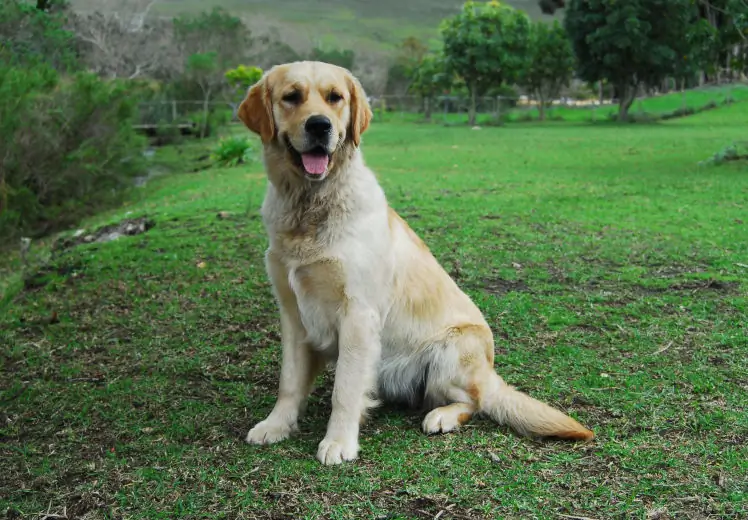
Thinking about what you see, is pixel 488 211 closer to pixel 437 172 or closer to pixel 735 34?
pixel 437 172

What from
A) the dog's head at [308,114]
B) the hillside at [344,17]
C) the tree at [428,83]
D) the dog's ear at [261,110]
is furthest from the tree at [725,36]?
the hillside at [344,17]

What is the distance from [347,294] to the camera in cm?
341

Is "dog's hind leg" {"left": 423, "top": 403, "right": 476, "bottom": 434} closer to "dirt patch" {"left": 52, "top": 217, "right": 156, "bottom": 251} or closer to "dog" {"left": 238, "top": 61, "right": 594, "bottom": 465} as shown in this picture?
"dog" {"left": 238, "top": 61, "right": 594, "bottom": 465}

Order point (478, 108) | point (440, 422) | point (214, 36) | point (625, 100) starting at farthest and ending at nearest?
point (214, 36) → point (478, 108) → point (625, 100) → point (440, 422)

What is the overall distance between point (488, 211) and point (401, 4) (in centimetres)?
17467

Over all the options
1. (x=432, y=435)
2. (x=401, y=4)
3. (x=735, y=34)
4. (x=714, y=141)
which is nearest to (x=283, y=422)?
(x=432, y=435)

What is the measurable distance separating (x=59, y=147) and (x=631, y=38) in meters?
31.0

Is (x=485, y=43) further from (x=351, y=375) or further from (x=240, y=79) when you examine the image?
(x=351, y=375)

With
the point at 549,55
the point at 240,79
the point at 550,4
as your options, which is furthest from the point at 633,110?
the point at 550,4

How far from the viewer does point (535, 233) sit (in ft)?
27.3

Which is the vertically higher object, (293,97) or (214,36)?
(214,36)

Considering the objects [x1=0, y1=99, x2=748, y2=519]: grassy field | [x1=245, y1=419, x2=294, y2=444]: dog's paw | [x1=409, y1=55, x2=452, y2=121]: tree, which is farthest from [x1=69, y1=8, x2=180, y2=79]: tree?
[x1=245, y1=419, x2=294, y2=444]: dog's paw

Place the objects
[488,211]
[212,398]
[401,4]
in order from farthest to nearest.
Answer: [401,4]
[488,211]
[212,398]

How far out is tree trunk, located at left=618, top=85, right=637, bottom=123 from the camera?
1471 inches
